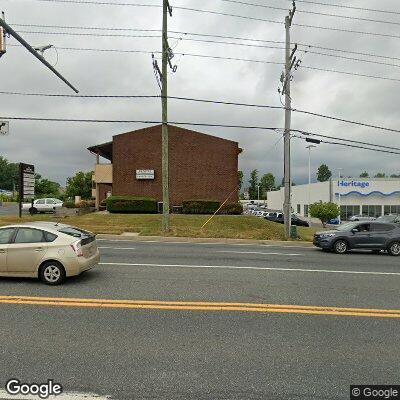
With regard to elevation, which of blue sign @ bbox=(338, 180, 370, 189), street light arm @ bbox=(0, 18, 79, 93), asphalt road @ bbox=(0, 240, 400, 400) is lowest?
asphalt road @ bbox=(0, 240, 400, 400)

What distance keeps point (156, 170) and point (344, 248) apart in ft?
71.8

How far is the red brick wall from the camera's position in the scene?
112 ft

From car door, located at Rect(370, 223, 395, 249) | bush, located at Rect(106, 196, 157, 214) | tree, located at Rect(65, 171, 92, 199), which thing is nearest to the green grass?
bush, located at Rect(106, 196, 157, 214)

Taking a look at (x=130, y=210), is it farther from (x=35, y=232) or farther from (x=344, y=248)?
(x=35, y=232)

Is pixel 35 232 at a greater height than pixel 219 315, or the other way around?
pixel 35 232

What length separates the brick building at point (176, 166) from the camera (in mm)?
34250

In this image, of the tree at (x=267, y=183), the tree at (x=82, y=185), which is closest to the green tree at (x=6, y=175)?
the tree at (x=82, y=185)

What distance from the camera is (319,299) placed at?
7293 mm

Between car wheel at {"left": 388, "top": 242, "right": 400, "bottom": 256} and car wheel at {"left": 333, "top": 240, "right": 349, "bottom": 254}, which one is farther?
car wheel at {"left": 388, "top": 242, "right": 400, "bottom": 256}

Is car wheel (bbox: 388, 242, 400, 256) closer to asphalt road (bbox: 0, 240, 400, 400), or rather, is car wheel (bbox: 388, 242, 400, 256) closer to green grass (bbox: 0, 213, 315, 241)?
green grass (bbox: 0, 213, 315, 241)

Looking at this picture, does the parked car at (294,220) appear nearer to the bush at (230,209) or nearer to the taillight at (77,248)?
the bush at (230,209)

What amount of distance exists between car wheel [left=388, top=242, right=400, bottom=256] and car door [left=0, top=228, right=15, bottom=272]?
14517mm

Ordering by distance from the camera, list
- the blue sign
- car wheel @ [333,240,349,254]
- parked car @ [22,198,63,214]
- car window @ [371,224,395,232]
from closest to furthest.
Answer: car wheel @ [333,240,349,254] < car window @ [371,224,395,232] < parked car @ [22,198,63,214] < the blue sign

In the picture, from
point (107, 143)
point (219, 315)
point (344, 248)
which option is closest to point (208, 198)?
point (107, 143)
